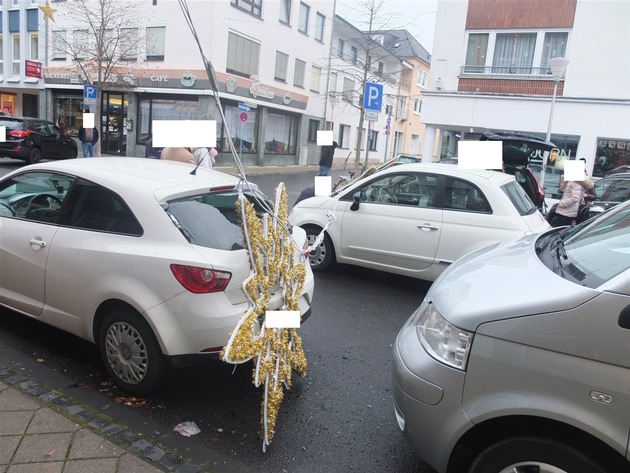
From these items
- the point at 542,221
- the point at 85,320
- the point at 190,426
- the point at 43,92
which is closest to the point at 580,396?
the point at 190,426

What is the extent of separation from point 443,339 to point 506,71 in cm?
1680

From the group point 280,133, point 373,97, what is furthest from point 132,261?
point 280,133

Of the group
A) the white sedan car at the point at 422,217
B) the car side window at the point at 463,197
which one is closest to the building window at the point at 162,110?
the white sedan car at the point at 422,217

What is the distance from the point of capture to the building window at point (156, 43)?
77.8 ft

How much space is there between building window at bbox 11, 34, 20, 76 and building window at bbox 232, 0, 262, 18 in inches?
561

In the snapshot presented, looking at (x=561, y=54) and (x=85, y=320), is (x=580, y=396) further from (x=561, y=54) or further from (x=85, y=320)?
(x=561, y=54)

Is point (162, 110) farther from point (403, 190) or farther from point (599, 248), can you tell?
point (599, 248)

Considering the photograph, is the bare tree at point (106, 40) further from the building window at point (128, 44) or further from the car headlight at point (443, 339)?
the car headlight at point (443, 339)

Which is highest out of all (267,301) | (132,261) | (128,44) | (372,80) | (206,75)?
(372,80)

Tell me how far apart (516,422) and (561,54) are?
56.6 feet

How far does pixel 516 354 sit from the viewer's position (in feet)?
7.04

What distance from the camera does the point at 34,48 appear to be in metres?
28.3

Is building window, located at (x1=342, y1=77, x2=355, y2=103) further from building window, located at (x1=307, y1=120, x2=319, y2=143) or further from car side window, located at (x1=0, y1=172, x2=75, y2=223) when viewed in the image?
car side window, located at (x1=0, y1=172, x2=75, y2=223)

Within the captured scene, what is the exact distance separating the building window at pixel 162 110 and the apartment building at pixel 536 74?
37.2ft
